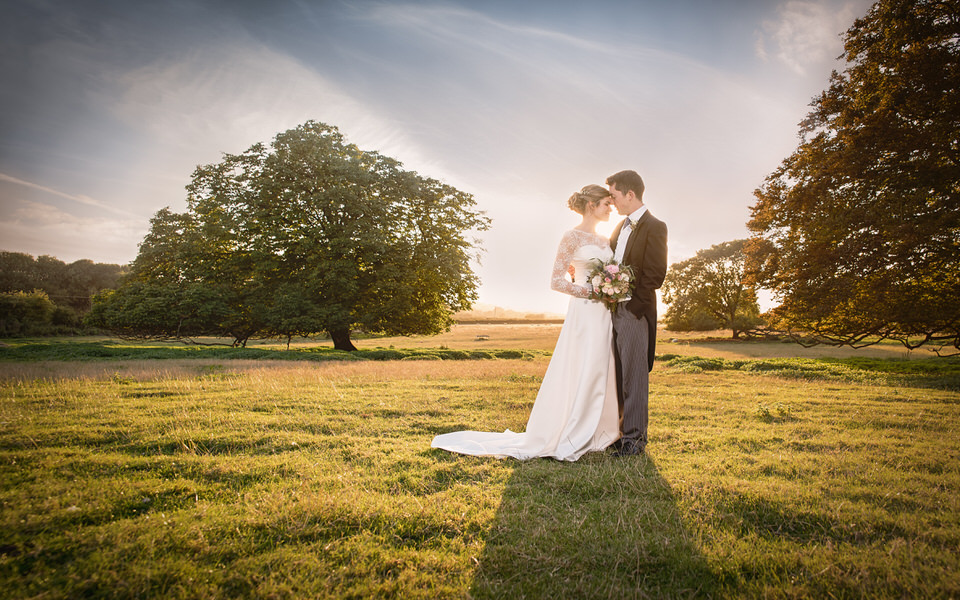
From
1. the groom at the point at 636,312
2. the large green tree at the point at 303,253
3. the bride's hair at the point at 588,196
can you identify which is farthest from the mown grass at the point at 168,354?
the groom at the point at 636,312

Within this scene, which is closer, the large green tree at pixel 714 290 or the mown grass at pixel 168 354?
the mown grass at pixel 168 354

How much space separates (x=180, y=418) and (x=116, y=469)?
98.3 inches

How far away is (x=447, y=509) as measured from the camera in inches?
138

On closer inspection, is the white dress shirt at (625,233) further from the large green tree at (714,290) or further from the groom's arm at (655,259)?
the large green tree at (714,290)

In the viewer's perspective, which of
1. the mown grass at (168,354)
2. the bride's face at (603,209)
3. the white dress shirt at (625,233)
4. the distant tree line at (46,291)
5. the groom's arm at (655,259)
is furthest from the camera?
the distant tree line at (46,291)

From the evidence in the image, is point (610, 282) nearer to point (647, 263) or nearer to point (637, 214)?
point (647, 263)

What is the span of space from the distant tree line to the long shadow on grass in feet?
104

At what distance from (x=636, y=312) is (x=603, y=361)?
860 millimetres

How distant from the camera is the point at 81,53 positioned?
361 inches

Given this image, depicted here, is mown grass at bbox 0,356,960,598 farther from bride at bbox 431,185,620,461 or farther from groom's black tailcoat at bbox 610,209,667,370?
groom's black tailcoat at bbox 610,209,667,370

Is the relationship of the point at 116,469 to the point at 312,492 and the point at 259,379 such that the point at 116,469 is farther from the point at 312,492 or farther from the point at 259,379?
the point at 259,379

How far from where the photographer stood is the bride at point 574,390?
212 inches

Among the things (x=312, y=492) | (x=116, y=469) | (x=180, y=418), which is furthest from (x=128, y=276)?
(x=312, y=492)

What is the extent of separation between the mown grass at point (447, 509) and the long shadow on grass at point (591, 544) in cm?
2
